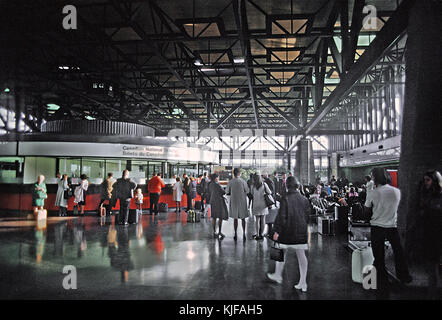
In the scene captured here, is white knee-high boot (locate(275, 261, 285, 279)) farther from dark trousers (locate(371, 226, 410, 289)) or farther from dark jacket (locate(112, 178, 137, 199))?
dark jacket (locate(112, 178, 137, 199))

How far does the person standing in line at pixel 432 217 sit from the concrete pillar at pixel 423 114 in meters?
0.42

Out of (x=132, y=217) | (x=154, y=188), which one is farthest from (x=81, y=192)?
(x=132, y=217)

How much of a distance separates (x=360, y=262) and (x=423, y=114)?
8.91ft

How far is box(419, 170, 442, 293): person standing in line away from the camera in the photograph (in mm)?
4039

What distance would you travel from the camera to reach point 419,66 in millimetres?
4793

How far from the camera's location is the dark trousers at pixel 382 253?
13.5ft

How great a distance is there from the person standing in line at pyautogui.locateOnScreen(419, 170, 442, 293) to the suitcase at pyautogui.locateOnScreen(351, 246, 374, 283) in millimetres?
792

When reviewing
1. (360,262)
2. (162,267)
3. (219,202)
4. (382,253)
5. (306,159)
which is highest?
(306,159)

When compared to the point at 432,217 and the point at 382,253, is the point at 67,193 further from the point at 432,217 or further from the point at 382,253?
the point at 432,217

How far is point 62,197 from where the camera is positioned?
11461 millimetres

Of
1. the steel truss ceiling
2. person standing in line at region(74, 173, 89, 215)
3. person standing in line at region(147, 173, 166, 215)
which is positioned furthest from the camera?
person standing in line at region(147, 173, 166, 215)

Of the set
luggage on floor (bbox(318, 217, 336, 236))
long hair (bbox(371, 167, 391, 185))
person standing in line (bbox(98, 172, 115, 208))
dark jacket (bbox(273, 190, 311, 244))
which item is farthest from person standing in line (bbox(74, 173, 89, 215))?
long hair (bbox(371, 167, 391, 185))
